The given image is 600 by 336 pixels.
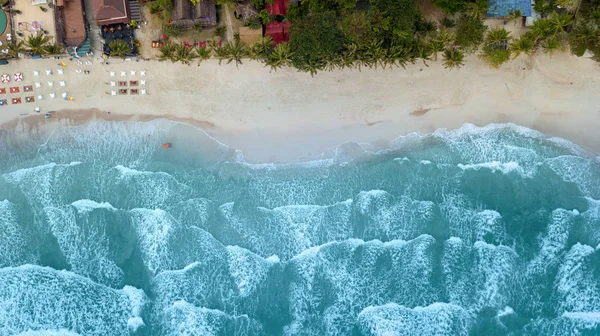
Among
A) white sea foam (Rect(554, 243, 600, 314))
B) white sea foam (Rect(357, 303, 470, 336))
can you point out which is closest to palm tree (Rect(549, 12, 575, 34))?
white sea foam (Rect(554, 243, 600, 314))

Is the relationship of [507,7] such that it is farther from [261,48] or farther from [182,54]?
[182,54]

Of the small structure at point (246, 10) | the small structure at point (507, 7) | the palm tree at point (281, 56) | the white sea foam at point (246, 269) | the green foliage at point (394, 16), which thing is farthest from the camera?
the white sea foam at point (246, 269)

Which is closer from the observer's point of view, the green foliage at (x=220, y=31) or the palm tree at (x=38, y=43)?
the palm tree at (x=38, y=43)

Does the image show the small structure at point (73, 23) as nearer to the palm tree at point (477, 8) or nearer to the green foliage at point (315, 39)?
the green foliage at point (315, 39)

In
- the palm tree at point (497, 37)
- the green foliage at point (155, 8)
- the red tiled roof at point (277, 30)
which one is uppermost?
the green foliage at point (155, 8)

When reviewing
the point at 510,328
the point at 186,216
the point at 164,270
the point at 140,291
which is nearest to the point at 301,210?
the point at 186,216

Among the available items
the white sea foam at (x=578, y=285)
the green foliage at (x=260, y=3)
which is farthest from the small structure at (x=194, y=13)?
the white sea foam at (x=578, y=285)

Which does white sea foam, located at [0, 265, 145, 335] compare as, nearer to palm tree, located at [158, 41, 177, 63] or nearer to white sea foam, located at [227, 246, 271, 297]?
white sea foam, located at [227, 246, 271, 297]
